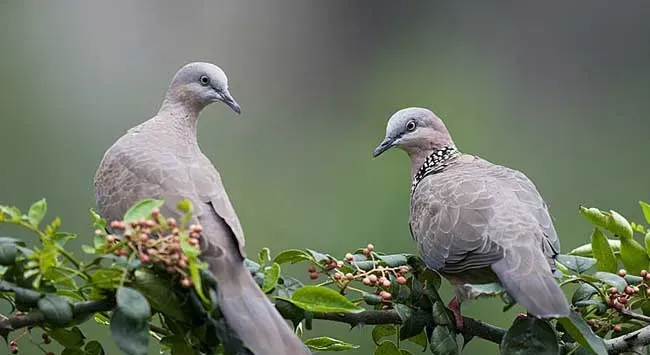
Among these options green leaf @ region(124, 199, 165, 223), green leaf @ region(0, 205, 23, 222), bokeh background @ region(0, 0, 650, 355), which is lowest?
bokeh background @ region(0, 0, 650, 355)

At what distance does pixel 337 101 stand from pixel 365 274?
2.98m

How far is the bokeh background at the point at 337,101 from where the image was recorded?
387 centimetres

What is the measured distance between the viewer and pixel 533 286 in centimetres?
155

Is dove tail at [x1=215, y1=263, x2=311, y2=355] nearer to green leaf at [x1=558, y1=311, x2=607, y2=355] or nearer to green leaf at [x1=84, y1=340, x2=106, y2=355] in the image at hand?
green leaf at [x1=84, y1=340, x2=106, y2=355]

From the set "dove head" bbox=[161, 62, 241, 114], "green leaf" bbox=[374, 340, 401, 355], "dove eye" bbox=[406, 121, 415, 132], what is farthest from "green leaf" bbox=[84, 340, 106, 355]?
"dove eye" bbox=[406, 121, 415, 132]

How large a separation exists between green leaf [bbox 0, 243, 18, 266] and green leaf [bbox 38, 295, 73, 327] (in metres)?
0.05

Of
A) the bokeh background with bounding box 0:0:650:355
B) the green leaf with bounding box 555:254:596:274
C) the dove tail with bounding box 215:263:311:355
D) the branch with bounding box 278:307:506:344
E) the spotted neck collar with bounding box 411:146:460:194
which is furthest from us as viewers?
the bokeh background with bounding box 0:0:650:355

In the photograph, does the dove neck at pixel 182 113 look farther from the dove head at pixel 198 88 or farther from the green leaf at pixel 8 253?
the green leaf at pixel 8 253

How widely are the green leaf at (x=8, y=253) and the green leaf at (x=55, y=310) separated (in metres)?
0.05

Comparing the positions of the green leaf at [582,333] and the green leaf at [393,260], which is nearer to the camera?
the green leaf at [582,333]

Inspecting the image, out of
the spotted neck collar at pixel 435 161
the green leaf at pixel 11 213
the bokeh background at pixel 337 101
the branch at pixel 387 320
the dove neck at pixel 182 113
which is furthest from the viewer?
the bokeh background at pixel 337 101

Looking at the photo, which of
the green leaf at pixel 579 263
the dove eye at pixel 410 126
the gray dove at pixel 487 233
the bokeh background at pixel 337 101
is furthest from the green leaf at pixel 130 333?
the bokeh background at pixel 337 101

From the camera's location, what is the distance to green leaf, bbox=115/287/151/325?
1.16 meters

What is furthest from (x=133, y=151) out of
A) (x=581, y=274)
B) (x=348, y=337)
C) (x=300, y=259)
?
(x=348, y=337)
